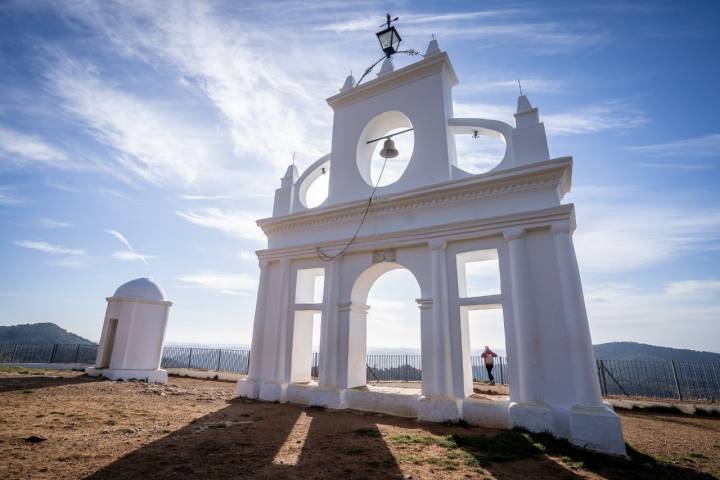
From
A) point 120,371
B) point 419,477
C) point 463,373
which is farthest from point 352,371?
point 120,371

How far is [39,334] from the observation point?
63062 millimetres

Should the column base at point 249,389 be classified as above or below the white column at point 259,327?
below

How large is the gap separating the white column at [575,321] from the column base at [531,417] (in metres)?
0.69

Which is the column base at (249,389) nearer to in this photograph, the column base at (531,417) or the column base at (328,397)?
the column base at (328,397)

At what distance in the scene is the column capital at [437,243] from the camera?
9.38m

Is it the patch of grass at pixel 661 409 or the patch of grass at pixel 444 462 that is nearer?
the patch of grass at pixel 444 462

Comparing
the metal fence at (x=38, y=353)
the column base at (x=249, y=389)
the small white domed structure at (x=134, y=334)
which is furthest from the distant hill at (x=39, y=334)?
the column base at (x=249, y=389)

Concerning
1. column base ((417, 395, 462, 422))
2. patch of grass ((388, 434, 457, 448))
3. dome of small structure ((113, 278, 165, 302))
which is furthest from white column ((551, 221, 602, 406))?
dome of small structure ((113, 278, 165, 302))

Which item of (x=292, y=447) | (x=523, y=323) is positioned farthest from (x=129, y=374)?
(x=523, y=323)

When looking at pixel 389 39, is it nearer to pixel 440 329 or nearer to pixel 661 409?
pixel 440 329

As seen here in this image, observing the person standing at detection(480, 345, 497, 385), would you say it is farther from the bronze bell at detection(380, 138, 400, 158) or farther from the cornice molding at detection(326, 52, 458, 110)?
the cornice molding at detection(326, 52, 458, 110)

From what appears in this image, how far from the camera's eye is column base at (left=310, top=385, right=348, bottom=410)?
9.77m

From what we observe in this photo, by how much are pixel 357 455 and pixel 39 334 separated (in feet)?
265

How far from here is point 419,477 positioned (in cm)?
494
